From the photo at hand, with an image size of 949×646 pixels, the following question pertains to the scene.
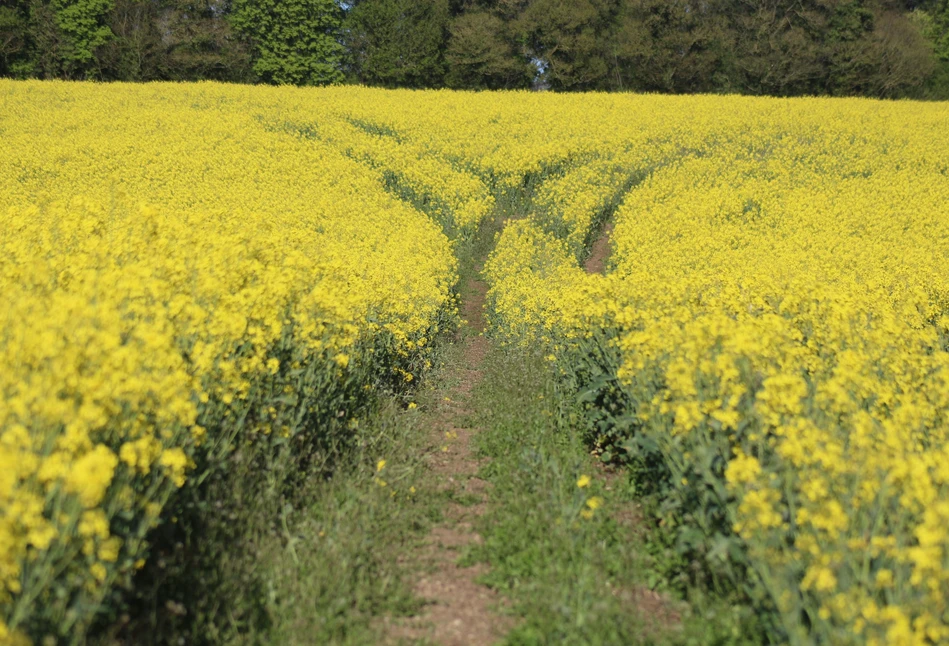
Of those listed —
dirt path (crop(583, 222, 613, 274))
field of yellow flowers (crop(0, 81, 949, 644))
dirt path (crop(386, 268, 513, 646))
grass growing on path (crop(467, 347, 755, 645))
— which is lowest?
dirt path (crop(583, 222, 613, 274))

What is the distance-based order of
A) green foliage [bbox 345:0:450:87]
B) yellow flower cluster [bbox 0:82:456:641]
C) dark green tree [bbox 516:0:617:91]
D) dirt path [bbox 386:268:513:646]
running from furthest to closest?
green foliage [bbox 345:0:450:87] → dark green tree [bbox 516:0:617:91] → dirt path [bbox 386:268:513:646] → yellow flower cluster [bbox 0:82:456:641]

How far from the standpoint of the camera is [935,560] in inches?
122

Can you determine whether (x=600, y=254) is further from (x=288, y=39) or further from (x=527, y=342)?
(x=288, y=39)

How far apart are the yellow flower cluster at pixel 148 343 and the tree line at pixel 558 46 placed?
125 feet

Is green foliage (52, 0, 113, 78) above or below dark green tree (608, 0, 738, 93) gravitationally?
below

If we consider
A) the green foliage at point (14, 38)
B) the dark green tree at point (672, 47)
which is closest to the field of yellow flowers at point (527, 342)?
the green foliage at point (14, 38)

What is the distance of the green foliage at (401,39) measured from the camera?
5066 cm

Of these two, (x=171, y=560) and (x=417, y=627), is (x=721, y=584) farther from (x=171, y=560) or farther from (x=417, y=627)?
(x=171, y=560)

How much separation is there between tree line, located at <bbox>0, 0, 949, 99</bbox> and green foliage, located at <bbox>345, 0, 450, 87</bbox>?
0.08 m

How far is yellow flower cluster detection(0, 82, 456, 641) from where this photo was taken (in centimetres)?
319

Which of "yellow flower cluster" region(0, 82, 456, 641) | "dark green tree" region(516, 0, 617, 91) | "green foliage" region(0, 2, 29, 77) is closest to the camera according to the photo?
"yellow flower cluster" region(0, 82, 456, 641)

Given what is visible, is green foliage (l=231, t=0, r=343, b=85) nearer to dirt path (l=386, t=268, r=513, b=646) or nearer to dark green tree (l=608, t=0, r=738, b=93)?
dark green tree (l=608, t=0, r=738, b=93)

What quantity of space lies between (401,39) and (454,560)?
1963 inches

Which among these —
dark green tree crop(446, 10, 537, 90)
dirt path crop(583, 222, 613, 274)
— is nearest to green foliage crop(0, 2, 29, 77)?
dark green tree crop(446, 10, 537, 90)
